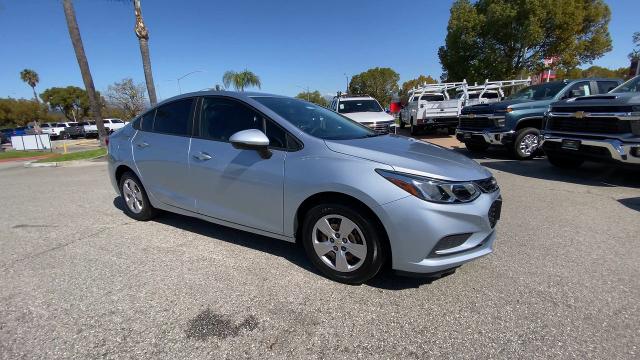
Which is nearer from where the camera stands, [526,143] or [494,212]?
[494,212]

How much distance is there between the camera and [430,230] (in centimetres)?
247

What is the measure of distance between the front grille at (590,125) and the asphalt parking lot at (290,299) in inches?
87.7

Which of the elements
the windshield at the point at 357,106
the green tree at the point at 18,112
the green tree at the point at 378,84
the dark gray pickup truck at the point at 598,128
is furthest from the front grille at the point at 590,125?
the green tree at the point at 18,112

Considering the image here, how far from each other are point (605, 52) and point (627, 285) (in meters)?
33.2

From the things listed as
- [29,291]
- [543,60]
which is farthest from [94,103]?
[543,60]

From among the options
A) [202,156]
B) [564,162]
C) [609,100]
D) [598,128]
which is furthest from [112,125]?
[609,100]

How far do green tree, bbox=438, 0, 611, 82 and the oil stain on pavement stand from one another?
87.5 feet

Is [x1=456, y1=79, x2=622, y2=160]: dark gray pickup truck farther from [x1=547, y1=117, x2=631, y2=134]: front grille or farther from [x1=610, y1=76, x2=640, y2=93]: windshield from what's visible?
[x1=610, y1=76, x2=640, y2=93]: windshield

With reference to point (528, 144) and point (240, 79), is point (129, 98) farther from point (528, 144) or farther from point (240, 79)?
point (528, 144)

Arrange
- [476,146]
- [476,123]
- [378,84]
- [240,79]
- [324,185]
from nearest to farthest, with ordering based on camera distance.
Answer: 1. [324,185]
2. [476,123]
3. [476,146]
4. [240,79]
5. [378,84]

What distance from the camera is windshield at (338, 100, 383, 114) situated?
11836mm

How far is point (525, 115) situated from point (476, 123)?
1153 millimetres

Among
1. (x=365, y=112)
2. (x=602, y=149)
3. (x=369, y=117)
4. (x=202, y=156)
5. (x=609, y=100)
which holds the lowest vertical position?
(x=602, y=149)

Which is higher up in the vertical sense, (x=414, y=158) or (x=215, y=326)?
(x=414, y=158)
